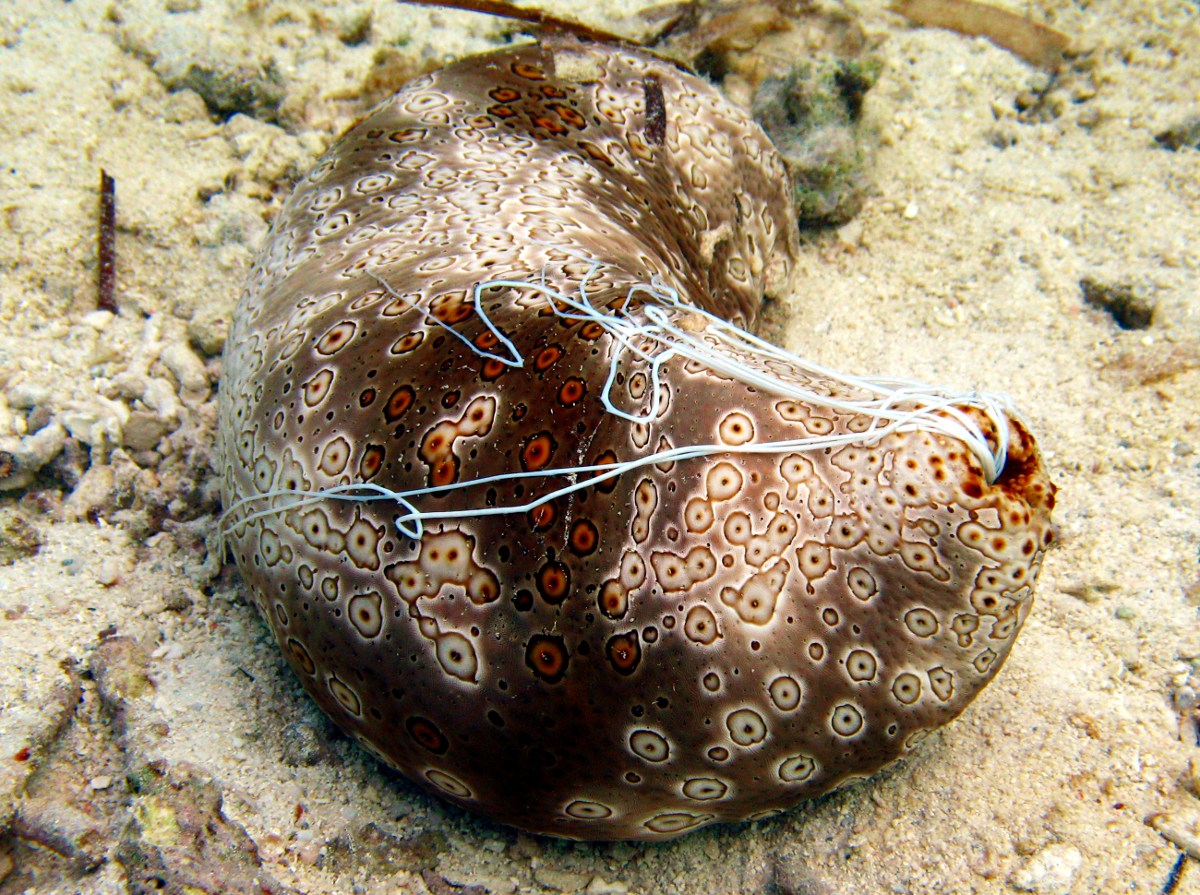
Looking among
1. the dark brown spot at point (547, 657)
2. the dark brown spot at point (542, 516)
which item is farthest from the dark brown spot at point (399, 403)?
the dark brown spot at point (547, 657)

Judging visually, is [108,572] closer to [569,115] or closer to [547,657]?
[547,657]

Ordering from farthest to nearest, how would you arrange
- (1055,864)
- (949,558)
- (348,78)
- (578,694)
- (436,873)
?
(348,78), (436,873), (1055,864), (578,694), (949,558)

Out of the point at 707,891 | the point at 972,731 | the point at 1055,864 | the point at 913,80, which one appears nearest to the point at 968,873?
the point at 1055,864

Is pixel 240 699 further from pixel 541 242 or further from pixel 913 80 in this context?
pixel 913 80

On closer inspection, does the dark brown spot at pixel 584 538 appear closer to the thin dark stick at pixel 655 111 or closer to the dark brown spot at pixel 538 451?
the dark brown spot at pixel 538 451

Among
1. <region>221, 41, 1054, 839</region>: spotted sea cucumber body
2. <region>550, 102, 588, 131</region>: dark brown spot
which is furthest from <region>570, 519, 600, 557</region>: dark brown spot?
<region>550, 102, 588, 131</region>: dark brown spot

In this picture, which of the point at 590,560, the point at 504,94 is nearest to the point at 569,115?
the point at 504,94
